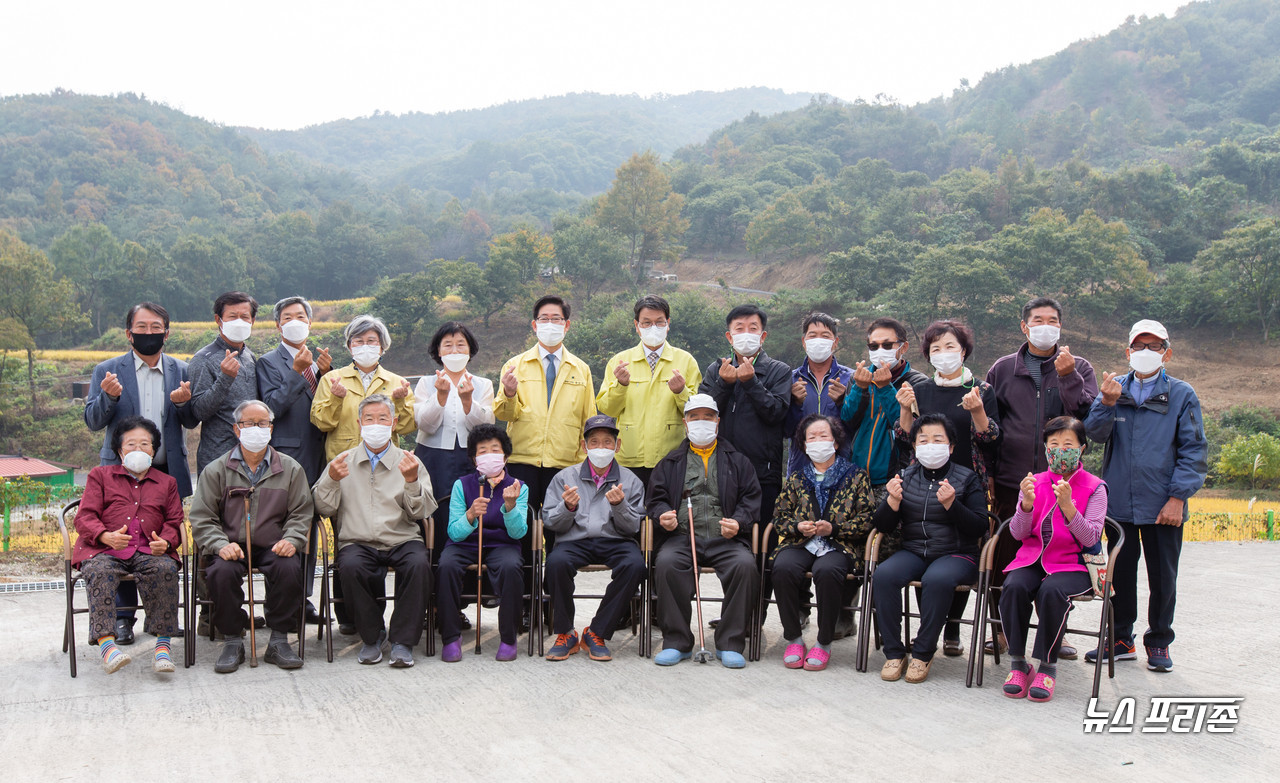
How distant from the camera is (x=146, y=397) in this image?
18.7 ft

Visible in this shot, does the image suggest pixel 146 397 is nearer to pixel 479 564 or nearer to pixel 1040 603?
pixel 479 564

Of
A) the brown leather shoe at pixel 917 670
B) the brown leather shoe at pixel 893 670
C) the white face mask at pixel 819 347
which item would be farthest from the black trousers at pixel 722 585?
the white face mask at pixel 819 347

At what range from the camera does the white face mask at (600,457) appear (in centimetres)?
550

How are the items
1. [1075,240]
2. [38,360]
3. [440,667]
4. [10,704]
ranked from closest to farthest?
[10,704], [440,667], [1075,240], [38,360]

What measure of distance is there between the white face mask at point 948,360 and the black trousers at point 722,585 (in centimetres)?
154

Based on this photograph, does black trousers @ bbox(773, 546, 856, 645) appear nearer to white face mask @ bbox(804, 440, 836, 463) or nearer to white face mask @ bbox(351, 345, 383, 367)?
white face mask @ bbox(804, 440, 836, 463)

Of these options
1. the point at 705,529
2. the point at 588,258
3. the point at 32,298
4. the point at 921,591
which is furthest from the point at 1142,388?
the point at 588,258

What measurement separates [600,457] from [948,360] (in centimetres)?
208

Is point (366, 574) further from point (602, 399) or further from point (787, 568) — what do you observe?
point (787, 568)

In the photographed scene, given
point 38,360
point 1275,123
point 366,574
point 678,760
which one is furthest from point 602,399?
point 1275,123

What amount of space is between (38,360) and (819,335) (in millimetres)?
61374

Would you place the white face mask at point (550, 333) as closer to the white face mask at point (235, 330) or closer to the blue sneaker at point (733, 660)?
the white face mask at point (235, 330)

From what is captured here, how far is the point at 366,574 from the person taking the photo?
206 inches

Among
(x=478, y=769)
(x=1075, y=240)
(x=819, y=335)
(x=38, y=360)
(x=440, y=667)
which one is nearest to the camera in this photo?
(x=478, y=769)
